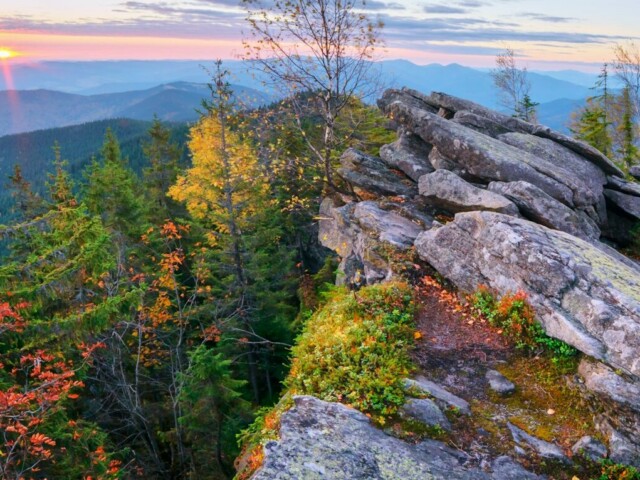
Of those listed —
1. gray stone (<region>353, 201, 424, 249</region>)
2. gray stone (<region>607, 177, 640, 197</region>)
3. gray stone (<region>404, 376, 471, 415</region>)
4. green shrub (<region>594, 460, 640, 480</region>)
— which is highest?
gray stone (<region>607, 177, 640, 197</region>)

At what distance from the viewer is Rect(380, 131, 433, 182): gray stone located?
683 inches

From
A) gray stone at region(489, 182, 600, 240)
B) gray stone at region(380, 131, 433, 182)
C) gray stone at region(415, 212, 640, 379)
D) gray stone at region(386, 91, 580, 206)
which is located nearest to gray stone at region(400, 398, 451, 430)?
gray stone at region(415, 212, 640, 379)

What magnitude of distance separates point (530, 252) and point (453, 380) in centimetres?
348

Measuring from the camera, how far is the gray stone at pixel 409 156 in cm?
1734

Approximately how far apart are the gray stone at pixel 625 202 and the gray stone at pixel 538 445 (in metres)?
14.1

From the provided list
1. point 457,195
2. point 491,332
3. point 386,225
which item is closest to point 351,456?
point 491,332

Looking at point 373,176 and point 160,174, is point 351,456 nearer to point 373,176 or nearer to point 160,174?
point 373,176

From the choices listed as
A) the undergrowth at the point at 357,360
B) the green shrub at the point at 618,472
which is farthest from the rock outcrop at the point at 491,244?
the undergrowth at the point at 357,360

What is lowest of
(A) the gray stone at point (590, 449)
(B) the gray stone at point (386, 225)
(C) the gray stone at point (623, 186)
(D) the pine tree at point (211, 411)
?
(D) the pine tree at point (211, 411)

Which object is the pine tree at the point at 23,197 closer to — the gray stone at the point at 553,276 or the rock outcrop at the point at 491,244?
the rock outcrop at the point at 491,244

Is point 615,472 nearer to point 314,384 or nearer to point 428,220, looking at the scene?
point 314,384

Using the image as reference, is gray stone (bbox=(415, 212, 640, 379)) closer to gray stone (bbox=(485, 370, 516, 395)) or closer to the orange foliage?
gray stone (bbox=(485, 370, 516, 395))

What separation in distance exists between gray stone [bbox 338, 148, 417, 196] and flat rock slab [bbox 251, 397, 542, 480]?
1129 centimetres

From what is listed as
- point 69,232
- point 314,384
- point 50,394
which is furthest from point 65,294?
point 314,384
